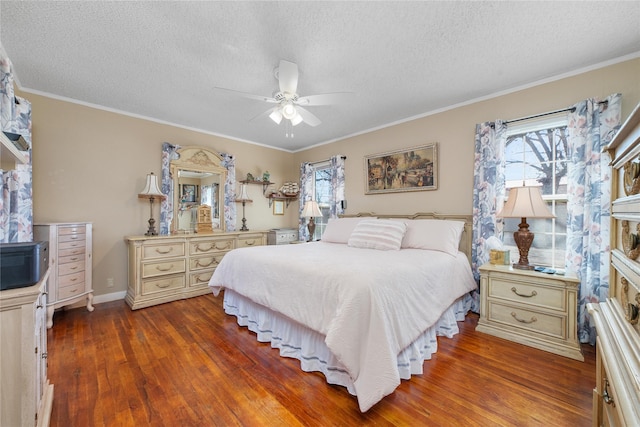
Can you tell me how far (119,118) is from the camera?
11.2ft

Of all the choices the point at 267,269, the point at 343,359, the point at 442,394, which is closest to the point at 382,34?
the point at 267,269

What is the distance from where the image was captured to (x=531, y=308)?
2248 millimetres

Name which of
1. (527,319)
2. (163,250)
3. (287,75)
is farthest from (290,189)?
(527,319)

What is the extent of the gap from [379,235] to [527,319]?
1.52m

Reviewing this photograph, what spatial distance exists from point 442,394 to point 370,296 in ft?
2.70

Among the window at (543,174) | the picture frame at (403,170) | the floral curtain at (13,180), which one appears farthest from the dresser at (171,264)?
the window at (543,174)

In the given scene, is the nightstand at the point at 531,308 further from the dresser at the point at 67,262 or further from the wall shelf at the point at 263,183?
the dresser at the point at 67,262

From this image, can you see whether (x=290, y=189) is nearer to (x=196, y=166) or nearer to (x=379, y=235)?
(x=196, y=166)

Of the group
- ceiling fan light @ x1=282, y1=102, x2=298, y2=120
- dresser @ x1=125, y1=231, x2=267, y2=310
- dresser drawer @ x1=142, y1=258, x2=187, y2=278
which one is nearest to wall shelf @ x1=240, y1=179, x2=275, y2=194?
dresser @ x1=125, y1=231, x2=267, y2=310

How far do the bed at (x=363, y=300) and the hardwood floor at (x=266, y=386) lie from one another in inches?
5.6

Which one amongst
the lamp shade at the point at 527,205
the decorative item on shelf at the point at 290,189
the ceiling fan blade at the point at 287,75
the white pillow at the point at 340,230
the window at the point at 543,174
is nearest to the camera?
the ceiling fan blade at the point at 287,75

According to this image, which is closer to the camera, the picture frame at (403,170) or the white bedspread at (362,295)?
the white bedspread at (362,295)

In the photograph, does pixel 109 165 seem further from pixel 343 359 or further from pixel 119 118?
pixel 343 359

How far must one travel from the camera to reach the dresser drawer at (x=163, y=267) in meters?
3.22
